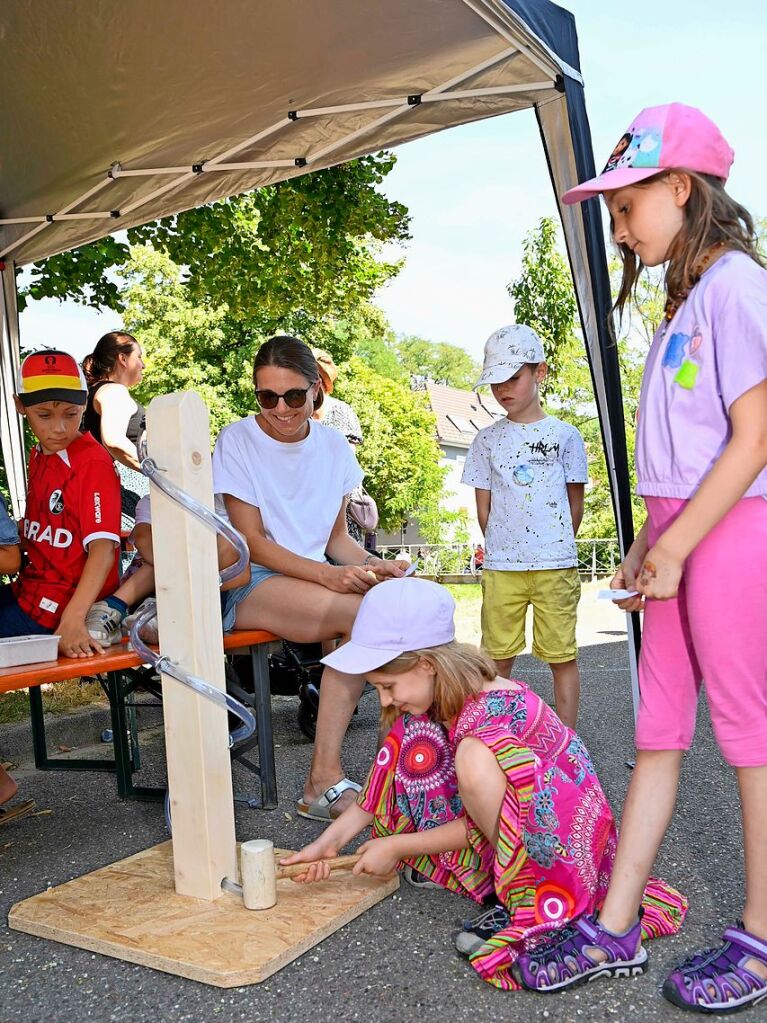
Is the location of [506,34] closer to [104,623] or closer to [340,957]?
[104,623]

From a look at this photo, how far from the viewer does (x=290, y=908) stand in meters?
2.49

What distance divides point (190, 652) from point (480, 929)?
39.0 inches

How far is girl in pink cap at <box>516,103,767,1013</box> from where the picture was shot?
6.41 feet

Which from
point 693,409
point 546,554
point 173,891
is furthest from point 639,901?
point 546,554

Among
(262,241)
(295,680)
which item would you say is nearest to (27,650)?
(295,680)

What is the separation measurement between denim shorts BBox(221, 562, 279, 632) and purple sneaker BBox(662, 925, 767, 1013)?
6.86ft

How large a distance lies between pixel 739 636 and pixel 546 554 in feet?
6.90

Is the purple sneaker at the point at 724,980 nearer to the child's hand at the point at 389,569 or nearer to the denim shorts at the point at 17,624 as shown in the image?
the child's hand at the point at 389,569

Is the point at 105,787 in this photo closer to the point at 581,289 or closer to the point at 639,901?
the point at 639,901

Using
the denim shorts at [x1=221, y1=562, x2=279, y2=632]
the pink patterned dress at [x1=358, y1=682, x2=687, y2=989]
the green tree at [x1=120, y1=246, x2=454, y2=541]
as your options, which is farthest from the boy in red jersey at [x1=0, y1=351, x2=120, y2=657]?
the green tree at [x1=120, y1=246, x2=454, y2=541]

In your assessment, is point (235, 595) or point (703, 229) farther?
point (235, 595)

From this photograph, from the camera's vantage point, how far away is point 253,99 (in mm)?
4949

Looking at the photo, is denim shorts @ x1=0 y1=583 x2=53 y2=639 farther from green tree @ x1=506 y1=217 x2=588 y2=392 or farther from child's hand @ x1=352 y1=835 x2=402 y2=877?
green tree @ x1=506 y1=217 x2=588 y2=392

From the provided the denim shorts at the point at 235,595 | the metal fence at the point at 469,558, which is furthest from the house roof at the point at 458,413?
the denim shorts at the point at 235,595
